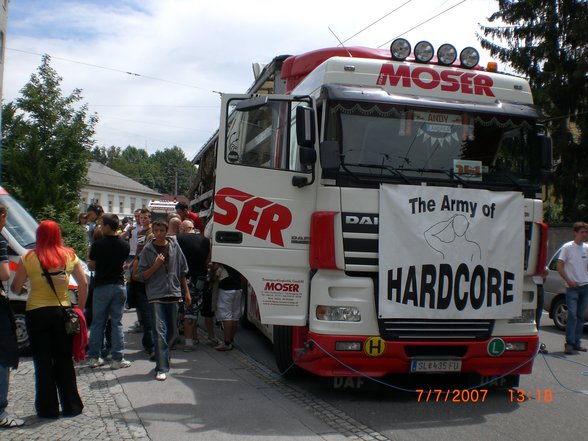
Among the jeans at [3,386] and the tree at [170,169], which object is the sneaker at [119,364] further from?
the tree at [170,169]

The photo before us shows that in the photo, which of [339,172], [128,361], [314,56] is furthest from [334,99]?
[128,361]

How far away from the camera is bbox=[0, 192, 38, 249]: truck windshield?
8328mm

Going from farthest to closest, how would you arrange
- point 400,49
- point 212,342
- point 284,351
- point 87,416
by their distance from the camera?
point 212,342
point 284,351
point 400,49
point 87,416

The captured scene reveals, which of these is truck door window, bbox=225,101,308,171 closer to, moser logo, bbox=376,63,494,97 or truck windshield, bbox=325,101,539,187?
truck windshield, bbox=325,101,539,187

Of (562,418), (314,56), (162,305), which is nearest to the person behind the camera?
(562,418)

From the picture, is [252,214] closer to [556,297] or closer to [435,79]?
[435,79]

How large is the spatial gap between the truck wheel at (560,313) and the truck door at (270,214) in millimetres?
7540

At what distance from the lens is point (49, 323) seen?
5539 millimetres

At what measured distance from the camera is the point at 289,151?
6574mm

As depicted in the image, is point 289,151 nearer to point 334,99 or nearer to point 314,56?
point 334,99

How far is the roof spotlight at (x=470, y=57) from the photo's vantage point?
705 cm

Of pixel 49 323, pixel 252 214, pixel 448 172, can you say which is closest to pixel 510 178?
pixel 448 172

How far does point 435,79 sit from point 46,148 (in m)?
20.6

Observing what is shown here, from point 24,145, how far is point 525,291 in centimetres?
2153
